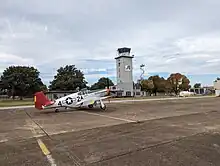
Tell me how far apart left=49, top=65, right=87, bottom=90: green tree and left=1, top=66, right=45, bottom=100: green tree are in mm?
8943

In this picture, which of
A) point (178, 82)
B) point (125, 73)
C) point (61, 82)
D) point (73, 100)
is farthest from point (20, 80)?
point (178, 82)

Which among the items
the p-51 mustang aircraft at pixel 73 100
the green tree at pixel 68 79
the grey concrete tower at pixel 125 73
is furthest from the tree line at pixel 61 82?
the p-51 mustang aircraft at pixel 73 100

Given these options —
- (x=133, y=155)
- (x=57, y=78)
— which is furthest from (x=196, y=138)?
(x=57, y=78)

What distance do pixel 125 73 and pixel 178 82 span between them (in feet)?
82.1

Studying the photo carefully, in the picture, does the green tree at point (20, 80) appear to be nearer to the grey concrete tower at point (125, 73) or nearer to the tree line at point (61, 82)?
the tree line at point (61, 82)

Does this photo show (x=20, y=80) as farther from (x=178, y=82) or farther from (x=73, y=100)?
(x=178, y=82)

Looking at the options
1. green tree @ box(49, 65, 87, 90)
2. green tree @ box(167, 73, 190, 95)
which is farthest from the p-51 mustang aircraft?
green tree @ box(167, 73, 190, 95)

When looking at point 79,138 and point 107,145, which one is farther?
point 79,138

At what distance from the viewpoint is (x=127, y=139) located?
666 centimetres

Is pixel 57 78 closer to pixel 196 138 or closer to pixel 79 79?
pixel 79 79

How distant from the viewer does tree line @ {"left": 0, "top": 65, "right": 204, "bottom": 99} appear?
52625mm

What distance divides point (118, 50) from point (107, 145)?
243 ft

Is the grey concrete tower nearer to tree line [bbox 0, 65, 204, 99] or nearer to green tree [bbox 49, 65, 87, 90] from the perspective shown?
tree line [bbox 0, 65, 204, 99]

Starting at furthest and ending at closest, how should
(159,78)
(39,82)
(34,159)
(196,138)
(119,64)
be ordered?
(159,78), (119,64), (39,82), (196,138), (34,159)
